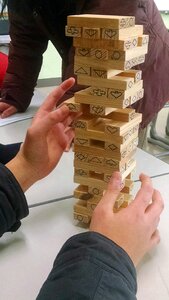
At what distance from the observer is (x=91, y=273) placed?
0.48m

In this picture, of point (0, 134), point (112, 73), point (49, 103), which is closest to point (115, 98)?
point (112, 73)

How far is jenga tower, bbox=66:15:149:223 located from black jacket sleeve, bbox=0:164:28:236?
12 cm

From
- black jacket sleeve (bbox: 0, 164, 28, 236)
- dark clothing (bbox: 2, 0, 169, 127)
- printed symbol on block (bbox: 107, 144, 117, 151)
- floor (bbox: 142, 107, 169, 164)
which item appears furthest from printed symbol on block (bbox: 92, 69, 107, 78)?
floor (bbox: 142, 107, 169, 164)

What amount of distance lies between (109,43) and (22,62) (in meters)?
0.84

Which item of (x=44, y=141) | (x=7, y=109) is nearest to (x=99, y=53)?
(x=44, y=141)

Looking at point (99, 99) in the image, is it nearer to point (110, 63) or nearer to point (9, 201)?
point (110, 63)

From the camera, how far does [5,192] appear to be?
635 mm

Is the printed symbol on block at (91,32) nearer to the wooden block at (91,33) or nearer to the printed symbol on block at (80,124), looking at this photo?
the wooden block at (91,33)

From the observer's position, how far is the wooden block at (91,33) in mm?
580

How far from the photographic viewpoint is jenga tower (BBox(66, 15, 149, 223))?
0.59 metres

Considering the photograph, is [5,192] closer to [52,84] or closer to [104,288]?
[104,288]

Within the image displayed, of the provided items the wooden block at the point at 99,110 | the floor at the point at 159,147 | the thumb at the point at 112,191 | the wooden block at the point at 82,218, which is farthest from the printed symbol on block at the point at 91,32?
the floor at the point at 159,147

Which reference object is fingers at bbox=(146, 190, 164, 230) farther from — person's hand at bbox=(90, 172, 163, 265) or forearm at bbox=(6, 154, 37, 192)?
forearm at bbox=(6, 154, 37, 192)

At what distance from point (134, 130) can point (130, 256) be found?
25 centimetres
